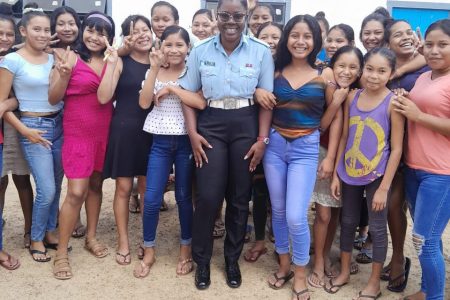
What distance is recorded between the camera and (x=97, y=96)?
11.1ft

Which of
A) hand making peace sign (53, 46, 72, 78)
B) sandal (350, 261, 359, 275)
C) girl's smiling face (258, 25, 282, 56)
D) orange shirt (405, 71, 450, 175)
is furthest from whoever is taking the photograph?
girl's smiling face (258, 25, 282, 56)

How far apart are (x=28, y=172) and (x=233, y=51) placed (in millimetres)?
1940

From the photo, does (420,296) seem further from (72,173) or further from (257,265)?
(72,173)

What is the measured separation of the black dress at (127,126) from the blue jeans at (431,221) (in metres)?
1.95

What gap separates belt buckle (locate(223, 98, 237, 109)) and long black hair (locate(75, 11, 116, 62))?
110cm

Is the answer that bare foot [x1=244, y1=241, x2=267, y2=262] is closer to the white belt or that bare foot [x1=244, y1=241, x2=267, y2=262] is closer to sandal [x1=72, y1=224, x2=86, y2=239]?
the white belt

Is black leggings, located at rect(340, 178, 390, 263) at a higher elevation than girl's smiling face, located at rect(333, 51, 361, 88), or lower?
lower

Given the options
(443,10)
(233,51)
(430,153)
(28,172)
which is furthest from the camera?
(443,10)

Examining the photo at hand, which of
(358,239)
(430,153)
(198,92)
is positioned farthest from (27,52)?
(358,239)

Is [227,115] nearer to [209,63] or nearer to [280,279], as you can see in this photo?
[209,63]

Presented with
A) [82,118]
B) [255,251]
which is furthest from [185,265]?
[82,118]

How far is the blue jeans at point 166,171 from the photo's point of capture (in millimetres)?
3373

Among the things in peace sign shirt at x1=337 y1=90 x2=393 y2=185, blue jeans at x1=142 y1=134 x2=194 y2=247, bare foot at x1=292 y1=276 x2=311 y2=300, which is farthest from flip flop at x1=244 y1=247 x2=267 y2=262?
peace sign shirt at x1=337 y1=90 x2=393 y2=185

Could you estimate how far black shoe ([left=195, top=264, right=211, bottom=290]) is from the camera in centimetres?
334
